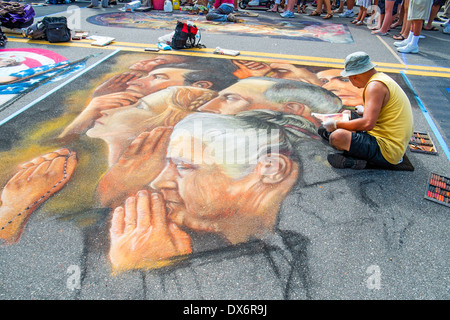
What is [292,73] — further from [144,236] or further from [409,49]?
[144,236]

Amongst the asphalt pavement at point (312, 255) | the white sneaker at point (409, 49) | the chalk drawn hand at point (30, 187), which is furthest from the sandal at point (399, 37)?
the chalk drawn hand at point (30, 187)

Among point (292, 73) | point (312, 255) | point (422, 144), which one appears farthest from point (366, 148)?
point (292, 73)

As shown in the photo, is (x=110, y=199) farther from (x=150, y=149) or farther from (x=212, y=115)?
(x=212, y=115)

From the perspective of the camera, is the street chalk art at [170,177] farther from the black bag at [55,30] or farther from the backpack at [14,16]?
the backpack at [14,16]

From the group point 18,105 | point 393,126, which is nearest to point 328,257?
point 393,126

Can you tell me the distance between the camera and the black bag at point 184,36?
5.67m

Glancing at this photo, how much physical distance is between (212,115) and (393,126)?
6.25ft

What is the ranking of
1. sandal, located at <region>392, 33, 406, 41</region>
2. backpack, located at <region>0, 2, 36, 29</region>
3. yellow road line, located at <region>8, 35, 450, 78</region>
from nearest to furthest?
yellow road line, located at <region>8, 35, 450, 78</region> → backpack, located at <region>0, 2, 36, 29</region> → sandal, located at <region>392, 33, 406, 41</region>

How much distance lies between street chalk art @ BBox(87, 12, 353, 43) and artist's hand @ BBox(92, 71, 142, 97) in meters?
3.49

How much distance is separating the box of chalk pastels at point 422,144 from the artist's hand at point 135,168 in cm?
269

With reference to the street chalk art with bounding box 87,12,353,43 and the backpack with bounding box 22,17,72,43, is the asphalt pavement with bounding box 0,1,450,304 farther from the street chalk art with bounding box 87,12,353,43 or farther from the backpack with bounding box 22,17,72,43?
the street chalk art with bounding box 87,12,353,43

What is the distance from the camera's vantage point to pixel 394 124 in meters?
2.63

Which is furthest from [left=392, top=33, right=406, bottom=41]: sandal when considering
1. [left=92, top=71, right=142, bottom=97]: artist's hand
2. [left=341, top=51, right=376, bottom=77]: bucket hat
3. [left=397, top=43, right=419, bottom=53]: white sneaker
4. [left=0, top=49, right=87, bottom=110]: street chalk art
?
[left=0, top=49, right=87, bottom=110]: street chalk art

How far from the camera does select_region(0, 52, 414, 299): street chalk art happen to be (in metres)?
1.94
